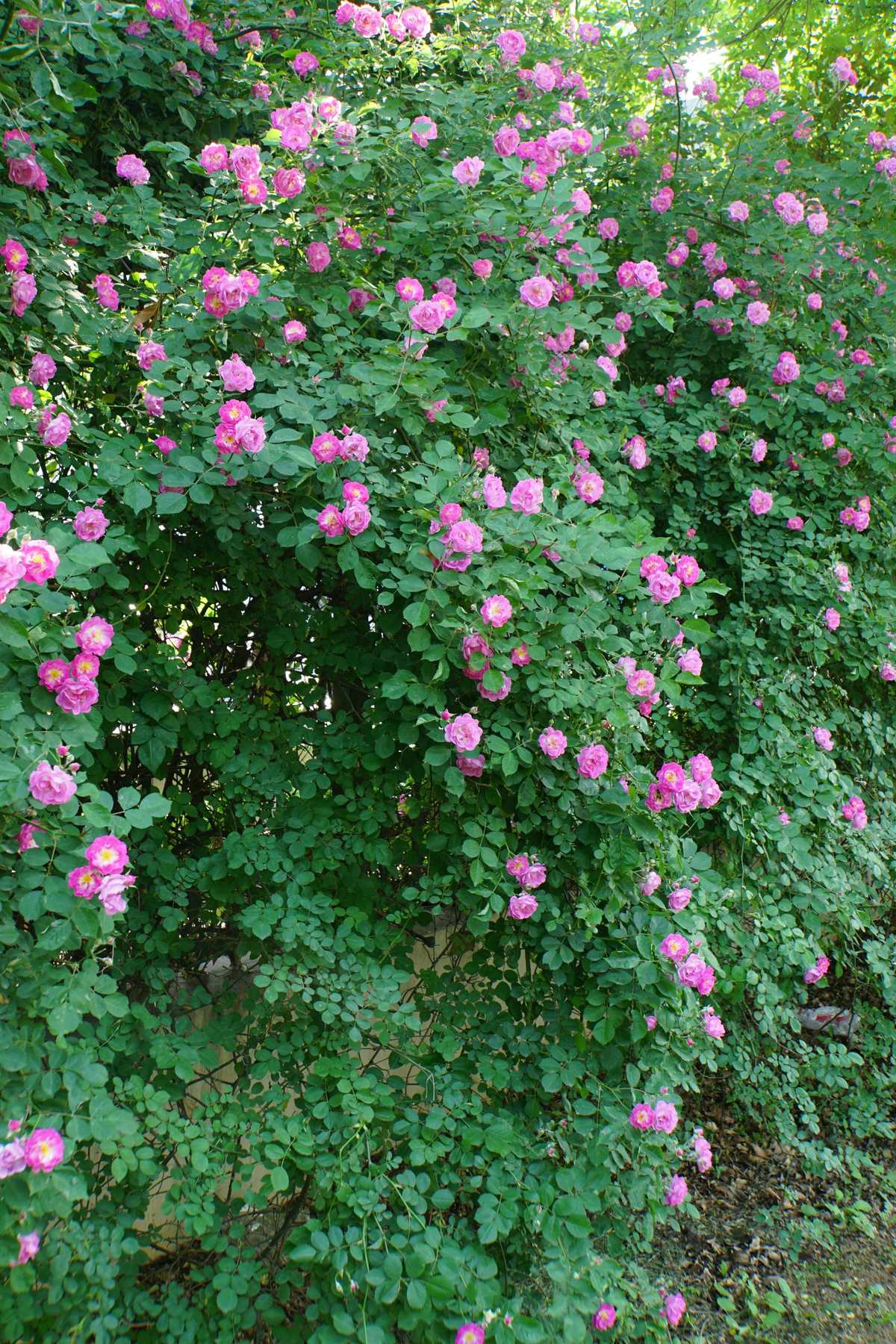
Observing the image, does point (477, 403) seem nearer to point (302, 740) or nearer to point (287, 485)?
point (287, 485)

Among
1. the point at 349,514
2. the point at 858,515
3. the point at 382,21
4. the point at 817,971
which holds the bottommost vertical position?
the point at 817,971

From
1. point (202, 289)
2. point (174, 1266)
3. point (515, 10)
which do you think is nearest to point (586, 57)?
point (515, 10)

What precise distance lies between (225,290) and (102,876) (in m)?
1.18

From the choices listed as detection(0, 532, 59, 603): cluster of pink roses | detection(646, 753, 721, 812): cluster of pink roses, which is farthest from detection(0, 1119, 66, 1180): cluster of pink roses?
detection(646, 753, 721, 812): cluster of pink roses

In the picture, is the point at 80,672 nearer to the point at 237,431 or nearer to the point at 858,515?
the point at 237,431

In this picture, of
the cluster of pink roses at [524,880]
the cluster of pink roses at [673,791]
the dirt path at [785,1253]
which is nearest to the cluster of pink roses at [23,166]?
the cluster of pink roses at [524,880]

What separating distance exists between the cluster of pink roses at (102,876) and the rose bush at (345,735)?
0.6 inches

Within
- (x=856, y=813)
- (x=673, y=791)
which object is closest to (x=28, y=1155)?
(x=673, y=791)

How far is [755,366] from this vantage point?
317 centimetres

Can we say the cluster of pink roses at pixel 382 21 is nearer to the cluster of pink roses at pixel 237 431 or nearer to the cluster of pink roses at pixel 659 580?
the cluster of pink roses at pixel 237 431

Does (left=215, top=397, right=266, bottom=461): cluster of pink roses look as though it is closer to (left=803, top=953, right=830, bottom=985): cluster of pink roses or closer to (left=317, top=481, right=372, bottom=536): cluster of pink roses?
(left=317, top=481, right=372, bottom=536): cluster of pink roses

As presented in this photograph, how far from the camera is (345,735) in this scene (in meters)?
2.34

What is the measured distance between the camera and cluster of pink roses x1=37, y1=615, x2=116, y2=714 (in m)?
1.66

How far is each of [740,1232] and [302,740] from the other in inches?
76.4
